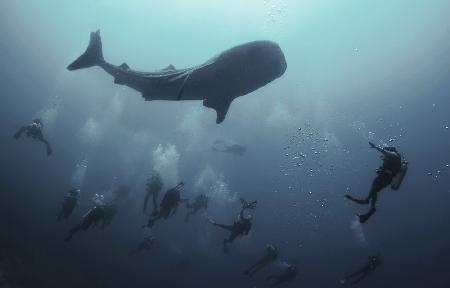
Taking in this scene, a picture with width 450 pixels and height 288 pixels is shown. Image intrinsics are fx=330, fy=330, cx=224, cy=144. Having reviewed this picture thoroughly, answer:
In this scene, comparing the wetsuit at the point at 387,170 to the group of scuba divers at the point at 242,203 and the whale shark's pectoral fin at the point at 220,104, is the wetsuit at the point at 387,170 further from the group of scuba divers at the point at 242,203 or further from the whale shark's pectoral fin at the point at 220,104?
the whale shark's pectoral fin at the point at 220,104

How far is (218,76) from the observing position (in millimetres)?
9961

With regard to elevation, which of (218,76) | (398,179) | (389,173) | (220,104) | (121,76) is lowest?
(398,179)

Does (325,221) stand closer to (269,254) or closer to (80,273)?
(269,254)

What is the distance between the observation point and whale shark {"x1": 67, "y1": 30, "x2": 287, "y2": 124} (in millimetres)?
9297

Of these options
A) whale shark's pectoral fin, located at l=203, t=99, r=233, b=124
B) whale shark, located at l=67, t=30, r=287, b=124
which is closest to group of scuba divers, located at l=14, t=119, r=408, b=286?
whale shark, located at l=67, t=30, r=287, b=124

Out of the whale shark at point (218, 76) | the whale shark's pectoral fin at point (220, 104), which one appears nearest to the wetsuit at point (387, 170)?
the whale shark at point (218, 76)

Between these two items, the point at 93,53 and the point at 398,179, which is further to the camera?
the point at 93,53

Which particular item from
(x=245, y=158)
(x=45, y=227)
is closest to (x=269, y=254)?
(x=45, y=227)

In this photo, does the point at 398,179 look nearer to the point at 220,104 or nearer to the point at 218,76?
the point at 218,76

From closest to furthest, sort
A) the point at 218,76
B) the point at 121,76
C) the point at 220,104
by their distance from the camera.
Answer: the point at 218,76 → the point at 220,104 → the point at 121,76

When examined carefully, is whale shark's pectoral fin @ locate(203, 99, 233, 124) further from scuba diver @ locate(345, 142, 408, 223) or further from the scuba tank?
the scuba tank

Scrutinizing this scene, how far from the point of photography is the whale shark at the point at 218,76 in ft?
30.5

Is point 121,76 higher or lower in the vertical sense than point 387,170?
higher

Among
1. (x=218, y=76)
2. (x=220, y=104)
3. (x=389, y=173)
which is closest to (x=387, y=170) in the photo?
(x=389, y=173)
